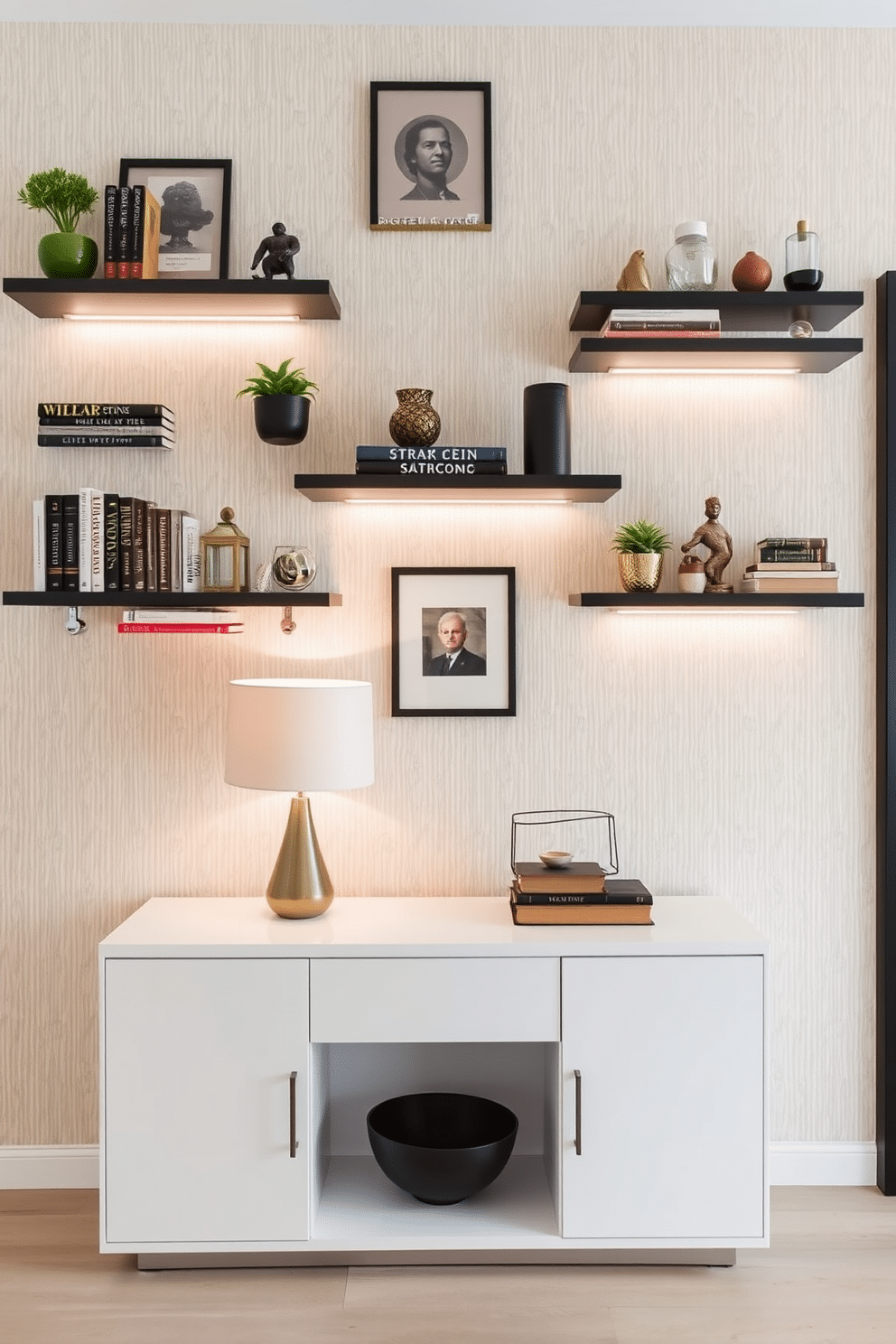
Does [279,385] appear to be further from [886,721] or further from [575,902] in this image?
[886,721]

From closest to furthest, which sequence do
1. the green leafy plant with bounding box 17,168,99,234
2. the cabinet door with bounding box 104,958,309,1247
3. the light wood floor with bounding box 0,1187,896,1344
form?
the light wood floor with bounding box 0,1187,896,1344 → the cabinet door with bounding box 104,958,309,1247 → the green leafy plant with bounding box 17,168,99,234

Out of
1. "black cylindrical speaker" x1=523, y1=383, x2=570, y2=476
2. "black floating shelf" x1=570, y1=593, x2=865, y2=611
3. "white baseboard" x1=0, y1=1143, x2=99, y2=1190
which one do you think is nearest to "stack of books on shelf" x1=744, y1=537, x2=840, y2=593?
"black floating shelf" x1=570, y1=593, x2=865, y2=611

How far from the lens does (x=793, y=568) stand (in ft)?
7.80

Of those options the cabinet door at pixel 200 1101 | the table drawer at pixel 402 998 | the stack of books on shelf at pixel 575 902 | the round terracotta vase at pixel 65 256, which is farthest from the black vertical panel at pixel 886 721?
the round terracotta vase at pixel 65 256

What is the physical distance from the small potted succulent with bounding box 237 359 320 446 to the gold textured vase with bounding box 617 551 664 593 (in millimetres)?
808

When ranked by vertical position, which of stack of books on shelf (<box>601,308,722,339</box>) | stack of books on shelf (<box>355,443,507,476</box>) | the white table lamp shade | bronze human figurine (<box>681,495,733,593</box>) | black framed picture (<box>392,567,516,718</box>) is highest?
stack of books on shelf (<box>601,308,722,339</box>)

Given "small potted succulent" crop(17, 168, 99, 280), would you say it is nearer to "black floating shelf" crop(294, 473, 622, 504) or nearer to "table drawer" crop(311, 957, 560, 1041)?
"black floating shelf" crop(294, 473, 622, 504)

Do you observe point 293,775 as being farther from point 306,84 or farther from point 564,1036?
point 306,84

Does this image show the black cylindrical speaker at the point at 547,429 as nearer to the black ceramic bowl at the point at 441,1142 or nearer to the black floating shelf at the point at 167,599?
the black floating shelf at the point at 167,599

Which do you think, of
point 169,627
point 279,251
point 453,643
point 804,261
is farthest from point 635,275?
point 169,627

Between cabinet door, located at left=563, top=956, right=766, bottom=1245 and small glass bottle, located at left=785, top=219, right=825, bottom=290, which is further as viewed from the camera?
small glass bottle, located at left=785, top=219, right=825, bottom=290

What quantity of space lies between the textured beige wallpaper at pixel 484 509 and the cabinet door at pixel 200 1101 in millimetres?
429

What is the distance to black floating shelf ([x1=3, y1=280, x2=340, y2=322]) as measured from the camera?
2.28 metres

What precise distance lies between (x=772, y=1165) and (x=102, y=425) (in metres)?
2.41
